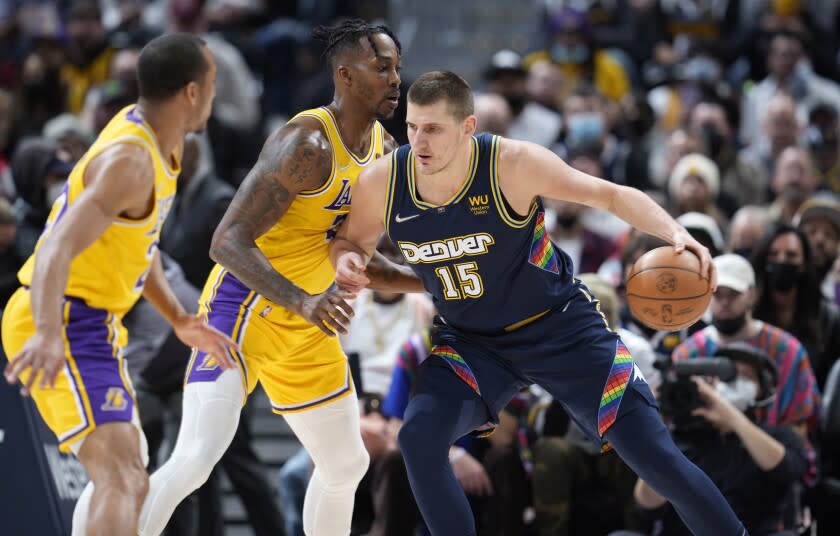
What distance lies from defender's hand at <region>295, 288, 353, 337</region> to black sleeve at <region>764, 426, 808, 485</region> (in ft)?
8.16

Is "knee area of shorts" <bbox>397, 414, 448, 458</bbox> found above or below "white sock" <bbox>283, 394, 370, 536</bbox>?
above

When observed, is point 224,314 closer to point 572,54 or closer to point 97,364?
point 97,364

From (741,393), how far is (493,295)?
6.44 ft

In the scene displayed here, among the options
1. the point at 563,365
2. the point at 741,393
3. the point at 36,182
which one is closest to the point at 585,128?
the point at 741,393

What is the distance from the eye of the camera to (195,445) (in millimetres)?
4949

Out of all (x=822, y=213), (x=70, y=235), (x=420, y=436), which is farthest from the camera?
(x=822, y=213)

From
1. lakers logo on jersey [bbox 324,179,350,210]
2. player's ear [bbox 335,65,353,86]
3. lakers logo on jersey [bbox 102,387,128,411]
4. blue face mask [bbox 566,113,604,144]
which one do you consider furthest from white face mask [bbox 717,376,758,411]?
blue face mask [bbox 566,113,604,144]

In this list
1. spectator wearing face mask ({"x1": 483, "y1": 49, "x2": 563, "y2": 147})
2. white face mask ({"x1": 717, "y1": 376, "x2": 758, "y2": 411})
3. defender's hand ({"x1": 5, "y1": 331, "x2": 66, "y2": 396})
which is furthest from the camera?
spectator wearing face mask ({"x1": 483, "y1": 49, "x2": 563, "y2": 147})

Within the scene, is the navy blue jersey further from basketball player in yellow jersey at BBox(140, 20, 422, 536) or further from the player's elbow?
the player's elbow

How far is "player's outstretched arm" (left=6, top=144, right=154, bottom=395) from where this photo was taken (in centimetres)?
415

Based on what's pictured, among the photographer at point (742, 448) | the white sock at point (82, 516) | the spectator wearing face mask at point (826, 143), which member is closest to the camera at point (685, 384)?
the photographer at point (742, 448)

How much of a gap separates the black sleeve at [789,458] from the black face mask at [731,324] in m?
0.57

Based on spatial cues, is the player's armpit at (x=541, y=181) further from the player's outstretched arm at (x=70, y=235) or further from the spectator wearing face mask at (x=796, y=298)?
the spectator wearing face mask at (x=796, y=298)

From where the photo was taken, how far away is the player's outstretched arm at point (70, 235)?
4148mm
